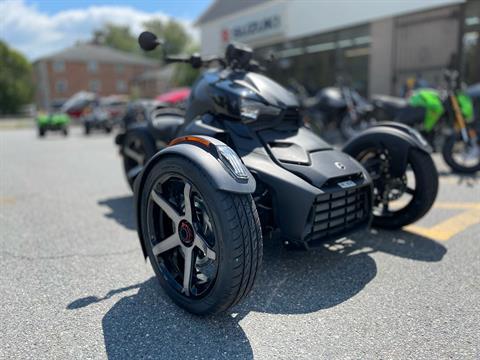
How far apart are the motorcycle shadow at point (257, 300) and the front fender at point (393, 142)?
25.8 inches

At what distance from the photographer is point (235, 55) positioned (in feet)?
11.7

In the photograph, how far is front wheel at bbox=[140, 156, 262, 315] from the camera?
6.48ft

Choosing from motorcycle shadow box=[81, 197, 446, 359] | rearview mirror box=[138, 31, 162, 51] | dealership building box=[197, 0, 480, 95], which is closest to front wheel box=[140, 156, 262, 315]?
motorcycle shadow box=[81, 197, 446, 359]

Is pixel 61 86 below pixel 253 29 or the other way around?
below

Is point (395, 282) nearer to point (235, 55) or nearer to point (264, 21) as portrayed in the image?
point (235, 55)

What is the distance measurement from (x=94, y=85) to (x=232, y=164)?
5373 centimetres

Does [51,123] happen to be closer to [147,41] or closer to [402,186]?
[147,41]

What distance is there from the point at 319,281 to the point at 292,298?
0.29 metres

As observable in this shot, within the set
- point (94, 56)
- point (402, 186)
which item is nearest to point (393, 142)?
point (402, 186)

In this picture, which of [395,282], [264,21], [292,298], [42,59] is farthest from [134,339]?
[42,59]

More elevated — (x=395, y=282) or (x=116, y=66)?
(x=116, y=66)

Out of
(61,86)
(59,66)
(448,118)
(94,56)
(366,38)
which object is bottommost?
(448,118)

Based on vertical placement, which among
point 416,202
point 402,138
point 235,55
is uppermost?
point 235,55

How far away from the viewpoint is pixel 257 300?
8.02 feet
